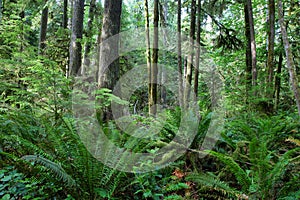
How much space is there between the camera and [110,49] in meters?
6.51

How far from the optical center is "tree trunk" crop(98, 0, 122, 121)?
6.41 metres

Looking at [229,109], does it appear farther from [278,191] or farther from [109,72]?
[278,191]

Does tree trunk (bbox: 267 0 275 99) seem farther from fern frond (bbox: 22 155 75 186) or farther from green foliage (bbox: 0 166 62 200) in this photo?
green foliage (bbox: 0 166 62 200)

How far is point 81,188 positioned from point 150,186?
2.57ft

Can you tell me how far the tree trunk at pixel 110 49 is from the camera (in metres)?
6.41

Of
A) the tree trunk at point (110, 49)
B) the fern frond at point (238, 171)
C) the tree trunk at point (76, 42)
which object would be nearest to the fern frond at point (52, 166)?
the fern frond at point (238, 171)

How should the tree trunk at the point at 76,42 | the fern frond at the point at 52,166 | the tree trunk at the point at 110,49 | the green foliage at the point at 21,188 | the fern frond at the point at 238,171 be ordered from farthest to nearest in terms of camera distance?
1. the tree trunk at the point at 76,42
2. the tree trunk at the point at 110,49
3. the fern frond at the point at 238,171
4. the green foliage at the point at 21,188
5. the fern frond at the point at 52,166

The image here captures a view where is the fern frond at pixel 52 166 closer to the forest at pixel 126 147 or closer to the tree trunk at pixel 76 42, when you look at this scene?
the forest at pixel 126 147

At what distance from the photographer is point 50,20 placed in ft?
44.8

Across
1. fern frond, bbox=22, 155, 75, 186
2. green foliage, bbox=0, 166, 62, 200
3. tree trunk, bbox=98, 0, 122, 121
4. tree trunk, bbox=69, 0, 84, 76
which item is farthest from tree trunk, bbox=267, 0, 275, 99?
green foliage, bbox=0, 166, 62, 200

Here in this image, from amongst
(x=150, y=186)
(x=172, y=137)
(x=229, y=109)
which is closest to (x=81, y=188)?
(x=150, y=186)

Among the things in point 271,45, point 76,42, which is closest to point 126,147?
point 271,45

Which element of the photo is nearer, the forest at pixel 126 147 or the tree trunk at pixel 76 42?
the forest at pixel 126 147

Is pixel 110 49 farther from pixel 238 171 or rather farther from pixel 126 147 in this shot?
pixel 238 171
